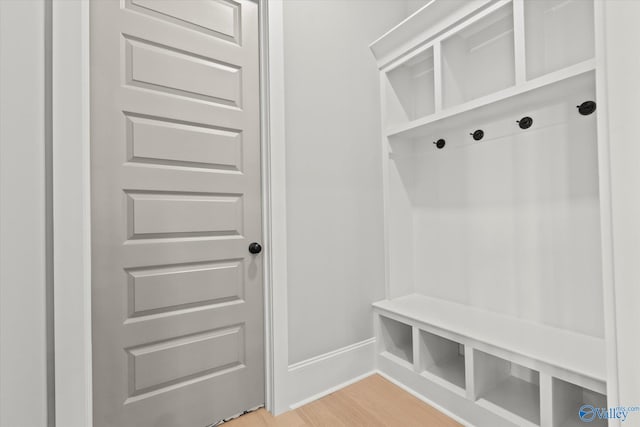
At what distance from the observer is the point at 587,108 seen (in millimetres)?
1189

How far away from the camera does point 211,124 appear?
1.39 meters

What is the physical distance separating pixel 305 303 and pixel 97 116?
4.10 ft

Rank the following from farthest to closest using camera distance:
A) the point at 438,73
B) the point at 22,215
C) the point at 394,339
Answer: the point at 394,339, the point at 438,73, the point at 22,215

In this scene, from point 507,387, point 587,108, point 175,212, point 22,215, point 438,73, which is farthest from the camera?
point 438,73

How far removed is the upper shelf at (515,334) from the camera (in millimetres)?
1094

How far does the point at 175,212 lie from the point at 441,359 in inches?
63.2

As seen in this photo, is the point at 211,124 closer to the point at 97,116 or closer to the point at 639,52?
the point at 97,116

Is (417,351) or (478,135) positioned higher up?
(478,135)

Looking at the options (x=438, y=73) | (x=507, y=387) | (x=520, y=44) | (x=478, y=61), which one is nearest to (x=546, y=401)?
(x=507, y=387)

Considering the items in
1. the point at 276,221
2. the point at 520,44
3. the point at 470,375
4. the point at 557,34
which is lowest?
the point at 470,375

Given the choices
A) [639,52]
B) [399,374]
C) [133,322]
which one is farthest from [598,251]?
[133,322]

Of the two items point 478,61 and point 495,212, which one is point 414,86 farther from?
point 495,212

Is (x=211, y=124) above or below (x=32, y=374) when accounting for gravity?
above

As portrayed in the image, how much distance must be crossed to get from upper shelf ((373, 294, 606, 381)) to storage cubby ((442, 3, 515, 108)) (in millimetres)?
1124
